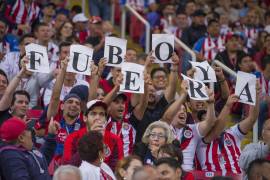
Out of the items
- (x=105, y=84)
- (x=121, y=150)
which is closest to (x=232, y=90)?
(x=105, y=84)

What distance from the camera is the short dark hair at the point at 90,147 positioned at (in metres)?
10.2

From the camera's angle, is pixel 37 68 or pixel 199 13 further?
pixel 199 13

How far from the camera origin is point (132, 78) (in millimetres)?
12797

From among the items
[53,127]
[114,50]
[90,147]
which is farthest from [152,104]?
[90,147]

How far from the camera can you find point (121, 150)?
11.7 m

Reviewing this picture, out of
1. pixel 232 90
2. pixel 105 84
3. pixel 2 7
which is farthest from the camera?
pixel 2 7

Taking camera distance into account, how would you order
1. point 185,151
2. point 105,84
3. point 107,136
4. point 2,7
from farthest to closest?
point 2,7
point 105,84
point 185,151
point 107,136

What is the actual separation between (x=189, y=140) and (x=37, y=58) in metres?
2.06

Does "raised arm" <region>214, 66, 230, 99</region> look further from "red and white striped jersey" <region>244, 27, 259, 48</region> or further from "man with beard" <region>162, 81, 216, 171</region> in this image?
"red and white striped jersey" <region>244, 27, 259, 48</region>

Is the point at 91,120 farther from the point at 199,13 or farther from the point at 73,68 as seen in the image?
the point at 199,13

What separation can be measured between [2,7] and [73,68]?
5660 mm

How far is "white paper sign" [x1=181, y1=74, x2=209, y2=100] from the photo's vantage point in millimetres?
12281

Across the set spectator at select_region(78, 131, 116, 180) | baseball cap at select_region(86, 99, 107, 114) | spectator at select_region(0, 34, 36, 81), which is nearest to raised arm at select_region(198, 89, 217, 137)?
baseball cap at select_region(86, 99, 107, 114)

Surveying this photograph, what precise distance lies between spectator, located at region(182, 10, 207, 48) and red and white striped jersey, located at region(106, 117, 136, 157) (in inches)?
231
